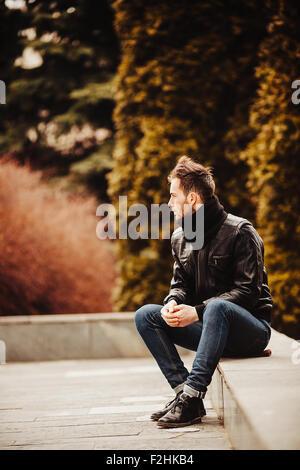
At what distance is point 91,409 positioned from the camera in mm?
3578

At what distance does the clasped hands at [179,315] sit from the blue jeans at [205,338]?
9cm

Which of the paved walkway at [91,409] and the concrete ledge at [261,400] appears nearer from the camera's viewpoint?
the concrete ledge at [261,400]

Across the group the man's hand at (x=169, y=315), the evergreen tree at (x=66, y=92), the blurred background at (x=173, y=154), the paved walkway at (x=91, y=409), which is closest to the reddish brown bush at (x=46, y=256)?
the blurred background at (x=173, y=154)

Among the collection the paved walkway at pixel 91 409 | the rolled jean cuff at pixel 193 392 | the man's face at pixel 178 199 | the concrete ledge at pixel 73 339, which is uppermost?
the man's face at pixel 178 199

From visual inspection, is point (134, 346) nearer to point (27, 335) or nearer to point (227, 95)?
point (27, 335)

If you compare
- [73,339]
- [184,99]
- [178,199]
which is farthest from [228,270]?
[184,99]

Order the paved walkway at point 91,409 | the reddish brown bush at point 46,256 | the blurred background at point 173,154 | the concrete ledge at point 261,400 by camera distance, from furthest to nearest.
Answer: the reddish brown bush at point 46,256, the blurred background at point 173,154, the paved walkway at point 91,409, the concrete ledge at point 261,400

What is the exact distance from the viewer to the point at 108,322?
6.11 m

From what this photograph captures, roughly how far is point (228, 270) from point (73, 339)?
326 cm

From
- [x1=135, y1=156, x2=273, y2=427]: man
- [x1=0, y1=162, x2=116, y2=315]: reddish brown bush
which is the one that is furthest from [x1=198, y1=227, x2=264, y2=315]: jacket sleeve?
[x1=0, y1=162, x2=116, y2=315]: reddish brown bush

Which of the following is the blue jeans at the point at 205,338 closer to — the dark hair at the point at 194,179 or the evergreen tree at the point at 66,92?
the dark hair at the point at 194,179

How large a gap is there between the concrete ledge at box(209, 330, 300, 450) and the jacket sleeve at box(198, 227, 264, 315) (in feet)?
1.16

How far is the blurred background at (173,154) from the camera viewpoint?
18.4ft
